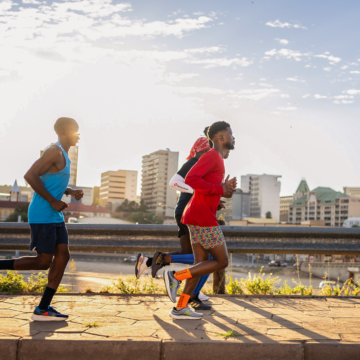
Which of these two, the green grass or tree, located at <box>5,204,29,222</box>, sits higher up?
the green grass

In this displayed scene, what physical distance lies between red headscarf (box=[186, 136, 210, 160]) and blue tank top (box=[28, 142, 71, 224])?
154cm

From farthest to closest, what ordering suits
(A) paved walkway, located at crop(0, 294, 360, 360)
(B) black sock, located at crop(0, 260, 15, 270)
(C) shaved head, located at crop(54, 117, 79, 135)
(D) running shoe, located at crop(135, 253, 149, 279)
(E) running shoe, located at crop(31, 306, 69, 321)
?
1. (D) running shoe, located at crop(135, 253, 149, 279)
2. (C) shaved head, located at crop(54, 117, 79, 135)
3. (B) black sock, located at crop(0, 260, 15, 270)
4. (E) running shoe, located at crop(31, 306, 69, 321)
5. (A) paved walkway, located at crop(0, 294, 360, 360)

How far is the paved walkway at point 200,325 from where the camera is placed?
10.6ft

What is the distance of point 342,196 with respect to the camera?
19875cm

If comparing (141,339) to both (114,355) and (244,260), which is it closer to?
(114,355)

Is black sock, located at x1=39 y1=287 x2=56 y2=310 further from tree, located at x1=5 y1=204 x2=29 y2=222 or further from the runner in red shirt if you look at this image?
tree, located at x1=5 y1=204 x2=29 y2=222

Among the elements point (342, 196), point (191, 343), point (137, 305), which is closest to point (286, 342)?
point (191, 343)

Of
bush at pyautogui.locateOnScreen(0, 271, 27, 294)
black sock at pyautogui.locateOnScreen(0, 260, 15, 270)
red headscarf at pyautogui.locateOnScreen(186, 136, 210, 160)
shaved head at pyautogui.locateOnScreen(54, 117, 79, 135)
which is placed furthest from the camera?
bush at pyautogui.locateOnScreen(0, 271, 27, 294)

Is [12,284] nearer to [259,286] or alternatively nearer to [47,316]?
[47,316]

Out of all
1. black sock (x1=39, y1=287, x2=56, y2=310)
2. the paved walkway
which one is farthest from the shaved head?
the paved walkway

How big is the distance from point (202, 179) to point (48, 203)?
149 centimetres

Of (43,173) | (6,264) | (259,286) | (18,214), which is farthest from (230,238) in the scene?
(18,214)

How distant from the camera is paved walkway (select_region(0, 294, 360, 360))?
10.6 feet

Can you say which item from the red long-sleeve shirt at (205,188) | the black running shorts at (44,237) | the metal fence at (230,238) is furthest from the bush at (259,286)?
the black running shorts at (44,237)
